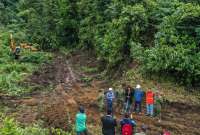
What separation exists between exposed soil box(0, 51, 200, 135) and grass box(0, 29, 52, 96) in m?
0.74

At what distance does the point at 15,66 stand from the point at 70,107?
8.30 meters

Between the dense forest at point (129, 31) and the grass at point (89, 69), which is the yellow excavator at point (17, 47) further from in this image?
the grass at point (89, 69)

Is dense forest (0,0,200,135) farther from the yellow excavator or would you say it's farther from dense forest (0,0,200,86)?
the yellow excavator

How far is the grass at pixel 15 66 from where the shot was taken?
27353 mm

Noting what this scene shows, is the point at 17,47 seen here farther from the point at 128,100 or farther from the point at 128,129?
the point at 128,129

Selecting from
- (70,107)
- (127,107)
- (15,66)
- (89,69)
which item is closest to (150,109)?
(127,107)

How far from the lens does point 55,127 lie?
21203 millimetres

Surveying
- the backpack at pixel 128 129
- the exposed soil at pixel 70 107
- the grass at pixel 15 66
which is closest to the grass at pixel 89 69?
the exposed soil at pixel 70 107

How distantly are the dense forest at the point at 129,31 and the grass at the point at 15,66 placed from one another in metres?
3.44

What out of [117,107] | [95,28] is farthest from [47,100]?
[95,28]

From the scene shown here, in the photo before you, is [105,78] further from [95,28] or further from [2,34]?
[2,34]

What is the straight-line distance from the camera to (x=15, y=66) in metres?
31.1

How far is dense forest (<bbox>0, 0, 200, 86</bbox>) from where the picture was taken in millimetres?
24984

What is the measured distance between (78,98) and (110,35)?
249 inches
